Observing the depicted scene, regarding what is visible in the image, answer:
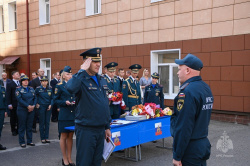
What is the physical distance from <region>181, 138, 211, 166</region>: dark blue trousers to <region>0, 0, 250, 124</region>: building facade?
7.97 metres

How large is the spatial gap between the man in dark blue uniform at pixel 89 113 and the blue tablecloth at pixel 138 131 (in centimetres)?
146

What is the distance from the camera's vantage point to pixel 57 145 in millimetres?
7809

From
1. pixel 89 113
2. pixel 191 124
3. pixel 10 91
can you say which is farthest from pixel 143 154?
pixel 10 91

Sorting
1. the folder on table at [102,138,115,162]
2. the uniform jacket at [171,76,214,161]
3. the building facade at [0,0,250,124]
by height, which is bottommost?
the folder on table at [102,138,115,162]

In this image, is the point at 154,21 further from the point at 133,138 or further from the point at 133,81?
the point at 133,138

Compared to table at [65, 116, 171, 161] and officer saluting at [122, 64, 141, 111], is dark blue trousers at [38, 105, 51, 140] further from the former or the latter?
table at [65, 116, 171, 161]

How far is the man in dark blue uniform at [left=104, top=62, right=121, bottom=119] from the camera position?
7468 millimetres

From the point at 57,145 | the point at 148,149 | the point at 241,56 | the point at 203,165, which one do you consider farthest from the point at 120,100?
the point at 241,56

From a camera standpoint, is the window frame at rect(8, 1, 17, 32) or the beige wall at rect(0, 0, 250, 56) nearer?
Result: the beige wall at rect(0, 0, 250, 56)

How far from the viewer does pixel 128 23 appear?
1395 centimetres

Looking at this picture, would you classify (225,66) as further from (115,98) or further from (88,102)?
(88,102)

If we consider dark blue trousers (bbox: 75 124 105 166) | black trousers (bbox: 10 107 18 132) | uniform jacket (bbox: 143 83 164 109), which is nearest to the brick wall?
uniform jacket (bbox: 143 83 164 109)

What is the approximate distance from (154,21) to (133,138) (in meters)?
8.04

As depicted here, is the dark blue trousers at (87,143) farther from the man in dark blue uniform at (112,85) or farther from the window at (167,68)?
the window at (167,68)
